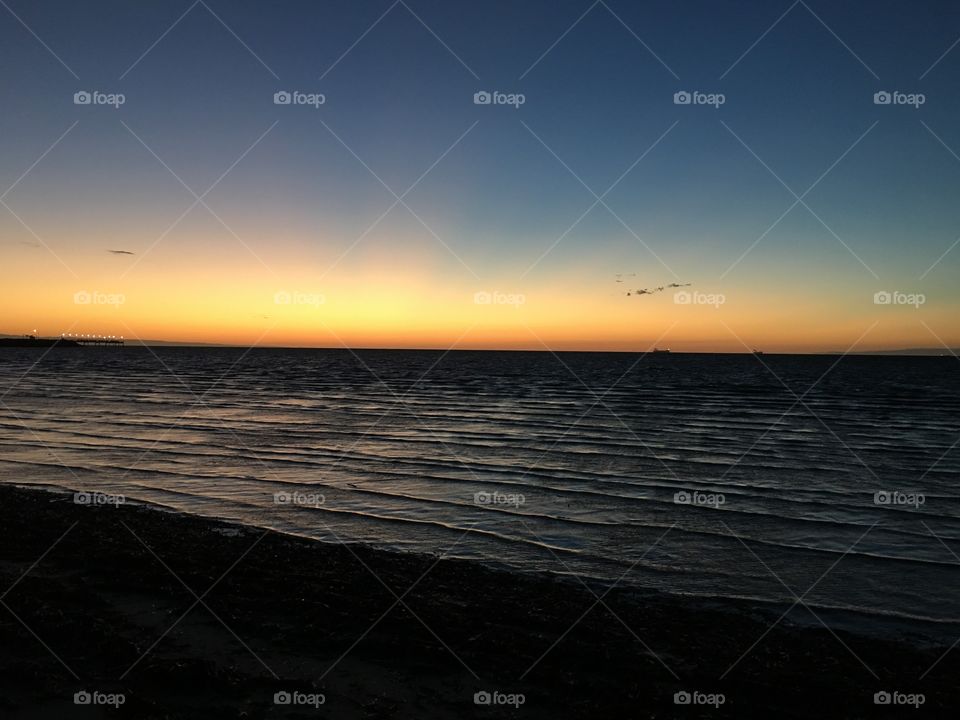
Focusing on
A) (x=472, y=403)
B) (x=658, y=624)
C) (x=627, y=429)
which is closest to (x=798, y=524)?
(x=658, y=624)

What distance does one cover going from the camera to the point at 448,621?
8914 millimetres

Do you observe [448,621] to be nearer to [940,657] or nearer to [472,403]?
[940,657]

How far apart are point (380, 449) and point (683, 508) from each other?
13.7 meters
